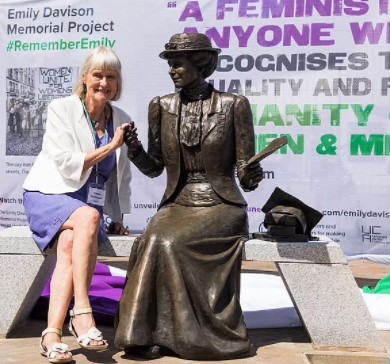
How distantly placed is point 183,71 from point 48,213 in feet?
3.64

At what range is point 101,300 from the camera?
5641 mm

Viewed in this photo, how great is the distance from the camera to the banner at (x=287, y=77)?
307 inches

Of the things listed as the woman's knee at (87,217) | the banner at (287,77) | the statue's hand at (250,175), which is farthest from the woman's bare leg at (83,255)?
the banner at (287,77)

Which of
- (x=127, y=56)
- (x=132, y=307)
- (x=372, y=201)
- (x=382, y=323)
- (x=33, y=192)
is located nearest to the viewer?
(x=132, y=307)

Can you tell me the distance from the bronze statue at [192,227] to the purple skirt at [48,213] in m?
0.41

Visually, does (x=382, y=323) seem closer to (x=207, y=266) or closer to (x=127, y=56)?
(x=207, y=266)

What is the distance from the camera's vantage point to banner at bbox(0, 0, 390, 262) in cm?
779

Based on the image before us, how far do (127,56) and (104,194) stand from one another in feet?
11.9

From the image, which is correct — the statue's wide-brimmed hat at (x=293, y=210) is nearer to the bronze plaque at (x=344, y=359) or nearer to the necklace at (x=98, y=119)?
the bronze plaque at (x=344, y=359)

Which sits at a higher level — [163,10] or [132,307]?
[163,10]

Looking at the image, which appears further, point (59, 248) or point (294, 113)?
point (294, 113)

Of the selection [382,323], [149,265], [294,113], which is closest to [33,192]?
[149,265]

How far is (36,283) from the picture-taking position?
5168mm

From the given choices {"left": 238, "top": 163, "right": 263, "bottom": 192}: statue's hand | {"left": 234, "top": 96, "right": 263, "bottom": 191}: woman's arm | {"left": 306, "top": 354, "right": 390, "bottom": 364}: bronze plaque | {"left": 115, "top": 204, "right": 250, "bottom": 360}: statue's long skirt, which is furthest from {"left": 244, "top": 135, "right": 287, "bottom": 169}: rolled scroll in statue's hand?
{"left": 306, "top": 354, "right": 390, "bottom": 364}: bronze plaque
